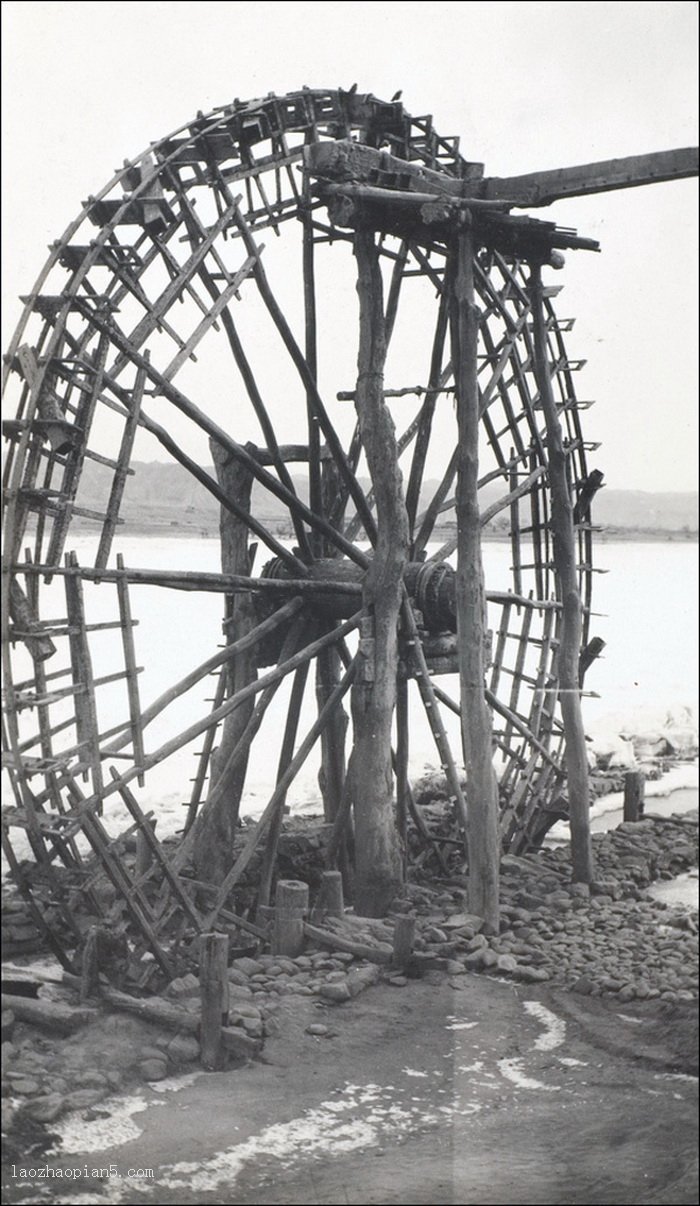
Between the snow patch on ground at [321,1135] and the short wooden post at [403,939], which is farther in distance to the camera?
the short wooden post at [403,939]

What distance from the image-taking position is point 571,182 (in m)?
8.35

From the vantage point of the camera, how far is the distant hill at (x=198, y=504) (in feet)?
130

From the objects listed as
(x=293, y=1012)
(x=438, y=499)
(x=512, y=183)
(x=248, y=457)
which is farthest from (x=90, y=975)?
(x=512, y=183)

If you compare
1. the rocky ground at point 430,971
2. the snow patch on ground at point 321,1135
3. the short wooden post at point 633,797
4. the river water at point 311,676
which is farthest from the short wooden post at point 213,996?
the short wooden post at point 633,797

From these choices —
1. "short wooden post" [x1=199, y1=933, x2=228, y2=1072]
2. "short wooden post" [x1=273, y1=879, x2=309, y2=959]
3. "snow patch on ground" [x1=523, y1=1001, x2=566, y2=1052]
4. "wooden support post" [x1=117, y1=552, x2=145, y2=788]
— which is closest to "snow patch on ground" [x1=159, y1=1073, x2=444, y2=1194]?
"short wooden post" [x1=199, y1=933, x2=228, y2=1072]

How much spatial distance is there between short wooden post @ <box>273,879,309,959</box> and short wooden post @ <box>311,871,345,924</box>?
0.37 m

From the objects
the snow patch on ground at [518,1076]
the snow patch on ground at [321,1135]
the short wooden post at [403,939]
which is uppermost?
the short wooden post at [403,939]

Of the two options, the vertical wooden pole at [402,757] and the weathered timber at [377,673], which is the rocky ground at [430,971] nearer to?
the weathered timber at [377,673]

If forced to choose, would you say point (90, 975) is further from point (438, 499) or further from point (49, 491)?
point (438, 499)

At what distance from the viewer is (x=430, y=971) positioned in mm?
8711

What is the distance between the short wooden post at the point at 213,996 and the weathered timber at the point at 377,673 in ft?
8.05

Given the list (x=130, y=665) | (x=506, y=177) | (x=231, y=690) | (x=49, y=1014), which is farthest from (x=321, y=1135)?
(x=506, y=177)

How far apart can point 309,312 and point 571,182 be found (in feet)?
10.0

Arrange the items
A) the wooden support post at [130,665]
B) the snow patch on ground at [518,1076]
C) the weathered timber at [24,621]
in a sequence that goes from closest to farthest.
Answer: the snow patch on ground at [518,1076] < the weathered timber at [24,621] < the wooden support post at [130,665]
